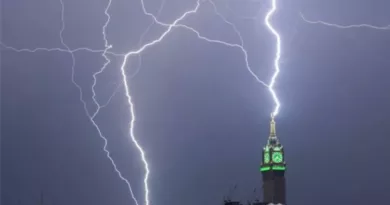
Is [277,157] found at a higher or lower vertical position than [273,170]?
higher

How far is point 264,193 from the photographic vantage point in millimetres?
67438

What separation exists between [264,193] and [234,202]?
19.3 feet

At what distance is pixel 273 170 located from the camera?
69062mm

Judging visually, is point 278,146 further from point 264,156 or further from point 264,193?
point 264,193

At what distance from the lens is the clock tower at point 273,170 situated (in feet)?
216

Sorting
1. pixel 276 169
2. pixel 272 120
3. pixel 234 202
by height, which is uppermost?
pixel 272 120

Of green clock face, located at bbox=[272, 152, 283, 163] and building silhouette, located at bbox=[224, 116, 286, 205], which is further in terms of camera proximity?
green clock face, located at bbox=[272, 152, 283, 163]

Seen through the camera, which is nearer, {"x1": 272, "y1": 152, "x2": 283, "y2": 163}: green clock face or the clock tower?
the clock tower

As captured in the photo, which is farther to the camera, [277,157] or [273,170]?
[277,157]

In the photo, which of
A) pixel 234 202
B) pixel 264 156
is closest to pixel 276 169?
pixel 264 156

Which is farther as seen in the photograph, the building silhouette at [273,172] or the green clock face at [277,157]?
the green clock face at [277,157]

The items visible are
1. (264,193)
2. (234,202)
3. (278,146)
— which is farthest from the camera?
(278,146)

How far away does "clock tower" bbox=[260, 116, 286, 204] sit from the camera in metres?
65.9

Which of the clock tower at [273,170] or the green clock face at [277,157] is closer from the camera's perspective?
the clock tower at [273,170]
